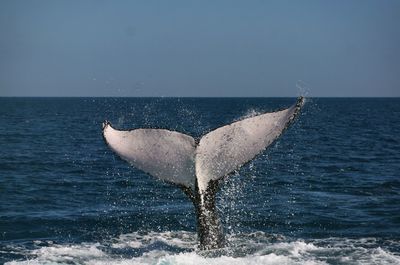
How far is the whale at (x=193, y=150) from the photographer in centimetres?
770

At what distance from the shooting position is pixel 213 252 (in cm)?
865

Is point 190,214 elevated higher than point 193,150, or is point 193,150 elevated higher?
point 193,150

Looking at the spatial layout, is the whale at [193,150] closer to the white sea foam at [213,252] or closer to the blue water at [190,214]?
the blue water at [190,214]

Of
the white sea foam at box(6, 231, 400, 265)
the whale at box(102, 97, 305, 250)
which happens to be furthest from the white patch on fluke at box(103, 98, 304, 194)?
the white sea foam at box(6, 231, 400, 265)

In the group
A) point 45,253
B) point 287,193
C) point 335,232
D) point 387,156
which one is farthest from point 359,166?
point 45,253

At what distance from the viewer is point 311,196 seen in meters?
18.2

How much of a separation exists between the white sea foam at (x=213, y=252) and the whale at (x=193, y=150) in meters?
1.23

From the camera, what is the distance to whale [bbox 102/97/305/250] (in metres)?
7.70

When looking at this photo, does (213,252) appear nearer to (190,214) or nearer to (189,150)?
(189,150)

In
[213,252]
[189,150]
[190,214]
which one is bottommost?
[190,214]

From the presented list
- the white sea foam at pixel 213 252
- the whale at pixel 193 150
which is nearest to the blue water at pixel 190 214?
the white sea foam at pixel 213 252

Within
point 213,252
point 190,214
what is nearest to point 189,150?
point 213,252

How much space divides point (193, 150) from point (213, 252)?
160cm

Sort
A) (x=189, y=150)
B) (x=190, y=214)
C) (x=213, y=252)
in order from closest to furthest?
1. (x=189, y=150)
2. (x=213, y=252)
3. (x=190, y=214)
